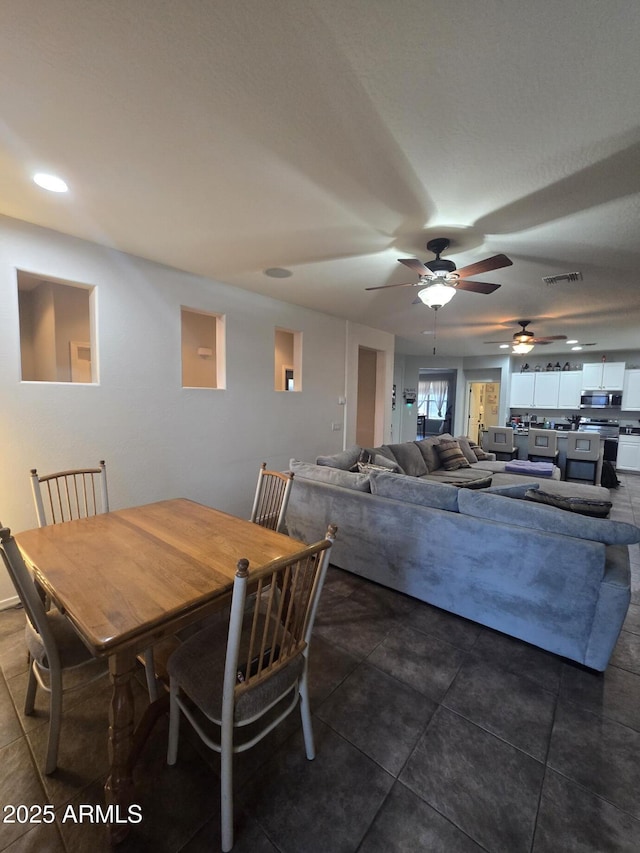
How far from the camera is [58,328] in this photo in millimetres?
4133

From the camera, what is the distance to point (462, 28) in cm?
106

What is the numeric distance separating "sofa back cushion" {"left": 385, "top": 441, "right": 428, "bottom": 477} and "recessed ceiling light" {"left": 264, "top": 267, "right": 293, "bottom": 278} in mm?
2339

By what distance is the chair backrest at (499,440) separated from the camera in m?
5.86

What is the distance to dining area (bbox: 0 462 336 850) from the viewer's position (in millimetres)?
1085

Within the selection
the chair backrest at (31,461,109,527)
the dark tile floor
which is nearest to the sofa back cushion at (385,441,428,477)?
the dark tile floor

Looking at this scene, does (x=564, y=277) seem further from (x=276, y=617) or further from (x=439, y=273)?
(x=276, y=617)

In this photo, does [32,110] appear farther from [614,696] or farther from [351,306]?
[614,696]

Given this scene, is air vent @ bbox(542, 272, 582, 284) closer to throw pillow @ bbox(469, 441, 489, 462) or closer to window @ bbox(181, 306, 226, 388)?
throw pillow @ bbox(469, 441, 489, 462)

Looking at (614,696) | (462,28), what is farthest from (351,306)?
(614,696)

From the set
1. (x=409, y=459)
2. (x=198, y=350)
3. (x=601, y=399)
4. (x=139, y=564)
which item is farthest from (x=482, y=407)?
(x=139, y=564)

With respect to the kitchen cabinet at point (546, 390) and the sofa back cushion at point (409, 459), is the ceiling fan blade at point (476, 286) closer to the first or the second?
the sofa back cushion at point (409, 459)

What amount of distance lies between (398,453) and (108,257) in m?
3.60

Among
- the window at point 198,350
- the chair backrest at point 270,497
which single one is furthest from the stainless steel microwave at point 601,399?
the chair backrest at point 270,497

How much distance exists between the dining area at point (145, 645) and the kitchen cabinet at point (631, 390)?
8.16m
